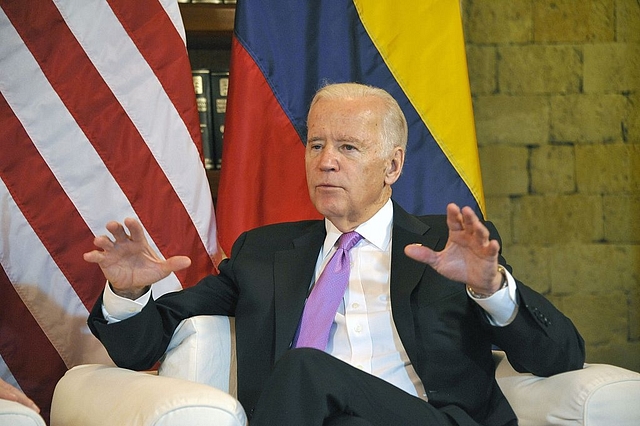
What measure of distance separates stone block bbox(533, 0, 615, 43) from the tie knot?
5.53 feet

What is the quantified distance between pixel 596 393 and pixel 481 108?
1921mm

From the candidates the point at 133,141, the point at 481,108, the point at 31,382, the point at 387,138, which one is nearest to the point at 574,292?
the point at 481,108

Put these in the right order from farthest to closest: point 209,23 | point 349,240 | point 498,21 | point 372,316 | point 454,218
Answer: point 498,21 < point 209,23 < point 349,240 < point 372,316 < point 454,218

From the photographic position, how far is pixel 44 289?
2773mm

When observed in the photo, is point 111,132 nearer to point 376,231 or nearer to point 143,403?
point 376,231

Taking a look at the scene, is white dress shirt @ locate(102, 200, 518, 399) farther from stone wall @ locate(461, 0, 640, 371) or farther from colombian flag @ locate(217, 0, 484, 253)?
stone wall @ locate(461, 0, 640, 371)

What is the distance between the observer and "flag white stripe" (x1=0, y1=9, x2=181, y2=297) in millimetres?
2787

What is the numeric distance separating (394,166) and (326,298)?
1.44 ft

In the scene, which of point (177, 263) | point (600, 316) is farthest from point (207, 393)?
point (600, 316)

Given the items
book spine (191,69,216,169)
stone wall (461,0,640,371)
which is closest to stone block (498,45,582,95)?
stone wall (461,0,640,371)

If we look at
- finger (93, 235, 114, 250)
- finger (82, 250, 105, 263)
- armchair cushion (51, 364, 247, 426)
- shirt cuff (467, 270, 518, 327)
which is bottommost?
armchair cushion (51, 364, 247, 426)

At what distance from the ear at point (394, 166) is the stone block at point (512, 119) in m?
1.27

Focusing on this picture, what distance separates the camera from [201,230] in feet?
9.49

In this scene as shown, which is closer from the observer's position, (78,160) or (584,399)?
(584,399)
